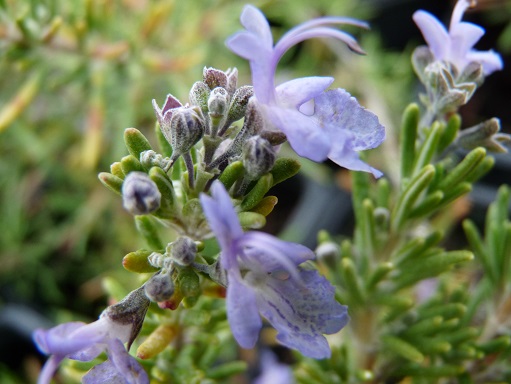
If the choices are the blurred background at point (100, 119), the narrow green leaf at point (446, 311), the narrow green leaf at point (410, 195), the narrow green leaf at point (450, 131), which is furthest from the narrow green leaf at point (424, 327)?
the blurred background at point (100, 119)

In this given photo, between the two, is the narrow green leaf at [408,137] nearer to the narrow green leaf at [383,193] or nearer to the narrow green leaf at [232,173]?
the narrow green leaf at [383,193]

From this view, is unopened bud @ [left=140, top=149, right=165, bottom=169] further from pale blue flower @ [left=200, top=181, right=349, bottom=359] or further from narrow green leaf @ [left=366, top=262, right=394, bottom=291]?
narrow green leaf @ [left=366, top=262, right=394, bottom=291]

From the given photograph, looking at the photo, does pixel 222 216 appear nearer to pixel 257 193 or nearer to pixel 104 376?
pixel 257 193

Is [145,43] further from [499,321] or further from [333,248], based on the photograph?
[499,321]

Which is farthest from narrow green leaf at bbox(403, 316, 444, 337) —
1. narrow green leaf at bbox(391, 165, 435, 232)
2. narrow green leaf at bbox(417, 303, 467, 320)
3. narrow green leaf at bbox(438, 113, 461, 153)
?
narrow green leaf at bbox(438, 113, 461, 153)

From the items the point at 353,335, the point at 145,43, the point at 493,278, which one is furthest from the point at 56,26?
the point at 493,278

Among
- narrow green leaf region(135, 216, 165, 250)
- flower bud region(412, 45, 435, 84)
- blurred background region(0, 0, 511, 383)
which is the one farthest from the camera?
blurred background region(0, 0, 511, 383)
